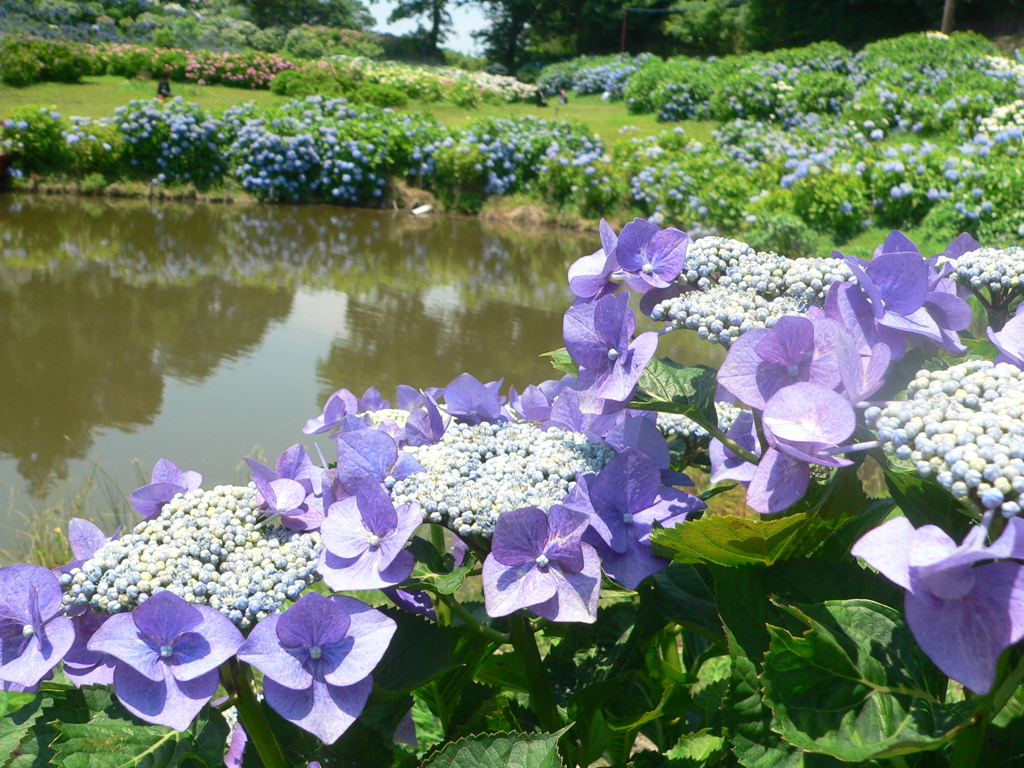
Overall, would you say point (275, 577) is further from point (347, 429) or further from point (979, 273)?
point (979, 273)

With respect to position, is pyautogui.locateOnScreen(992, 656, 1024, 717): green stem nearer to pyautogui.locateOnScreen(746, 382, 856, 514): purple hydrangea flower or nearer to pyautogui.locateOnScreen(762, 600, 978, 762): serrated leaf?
pyautogui.locateOnScreen(762, 600, 978, 762): serrated leaf

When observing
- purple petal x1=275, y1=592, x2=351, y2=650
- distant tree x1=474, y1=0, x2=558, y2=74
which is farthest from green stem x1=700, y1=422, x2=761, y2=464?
distant tree x1=474, y1=0, x2=558, y2=74

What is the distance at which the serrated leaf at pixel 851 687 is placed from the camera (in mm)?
706

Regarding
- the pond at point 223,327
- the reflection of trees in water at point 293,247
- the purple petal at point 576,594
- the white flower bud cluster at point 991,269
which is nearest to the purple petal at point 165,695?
the purple petal at point 576,594

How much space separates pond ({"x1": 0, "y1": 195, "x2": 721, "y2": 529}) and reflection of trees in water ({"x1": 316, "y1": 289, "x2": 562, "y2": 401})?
0.07 feet

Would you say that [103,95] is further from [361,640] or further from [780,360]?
[780,360]

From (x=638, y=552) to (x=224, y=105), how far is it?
1776cm

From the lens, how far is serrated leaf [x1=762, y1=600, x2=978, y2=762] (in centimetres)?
71

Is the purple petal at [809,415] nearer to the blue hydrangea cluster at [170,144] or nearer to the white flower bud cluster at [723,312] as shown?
the white flower bud cluster at [723,312]

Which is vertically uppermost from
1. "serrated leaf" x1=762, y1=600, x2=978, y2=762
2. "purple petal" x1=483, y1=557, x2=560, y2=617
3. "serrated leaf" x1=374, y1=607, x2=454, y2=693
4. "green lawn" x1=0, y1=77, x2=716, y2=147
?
"green lawn" x1=0, y1=77, x2=716, y2=147

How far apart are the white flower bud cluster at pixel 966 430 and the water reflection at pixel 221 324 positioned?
3.36 metres

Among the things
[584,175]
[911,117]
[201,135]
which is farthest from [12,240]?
[911,117]

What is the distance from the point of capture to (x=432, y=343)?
5.69 m

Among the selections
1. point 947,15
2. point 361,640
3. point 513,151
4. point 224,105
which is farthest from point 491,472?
point 947,15
